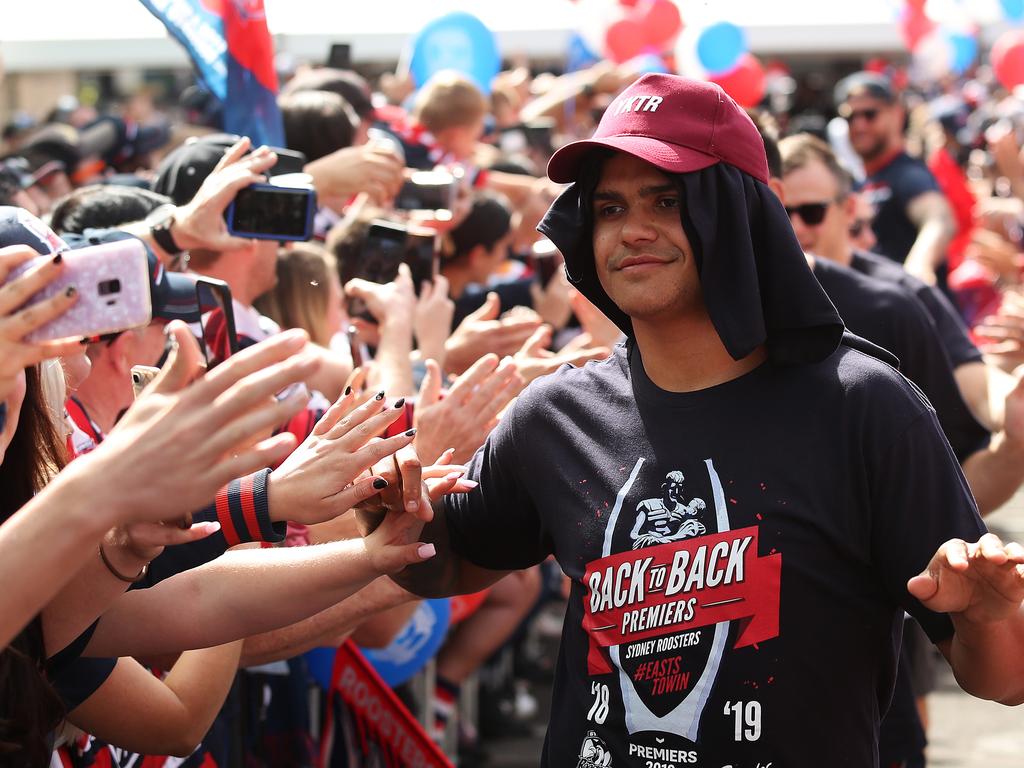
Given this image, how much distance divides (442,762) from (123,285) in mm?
2097

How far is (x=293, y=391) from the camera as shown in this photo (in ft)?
5.81

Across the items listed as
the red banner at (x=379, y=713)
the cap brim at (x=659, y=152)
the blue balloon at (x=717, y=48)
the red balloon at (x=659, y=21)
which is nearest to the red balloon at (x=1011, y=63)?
the blue balloon at (x=717, y=48)

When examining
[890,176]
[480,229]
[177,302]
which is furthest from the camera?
[890,176]

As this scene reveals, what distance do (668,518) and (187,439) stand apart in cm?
102

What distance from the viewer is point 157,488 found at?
5.21 ft

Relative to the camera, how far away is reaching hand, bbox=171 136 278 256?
3.57 metres

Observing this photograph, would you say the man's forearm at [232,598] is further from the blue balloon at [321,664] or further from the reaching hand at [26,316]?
the blue balloon at [321,664]

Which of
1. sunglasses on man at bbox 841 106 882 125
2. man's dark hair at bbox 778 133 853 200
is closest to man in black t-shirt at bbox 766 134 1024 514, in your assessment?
man's dark hair at bbox 778 133 853 200

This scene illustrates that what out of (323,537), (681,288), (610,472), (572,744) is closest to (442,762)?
(323,537)

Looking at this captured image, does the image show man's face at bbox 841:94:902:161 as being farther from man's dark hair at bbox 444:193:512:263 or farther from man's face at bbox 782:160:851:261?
man's face at bbox 782:160:851:261

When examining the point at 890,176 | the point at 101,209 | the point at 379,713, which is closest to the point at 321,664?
the point at 379,713

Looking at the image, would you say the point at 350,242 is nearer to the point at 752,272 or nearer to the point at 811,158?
the point at 811,158

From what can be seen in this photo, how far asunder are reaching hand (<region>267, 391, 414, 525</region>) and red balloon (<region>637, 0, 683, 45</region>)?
1166cm

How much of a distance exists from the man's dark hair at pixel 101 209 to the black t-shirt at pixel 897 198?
4.78 metres
